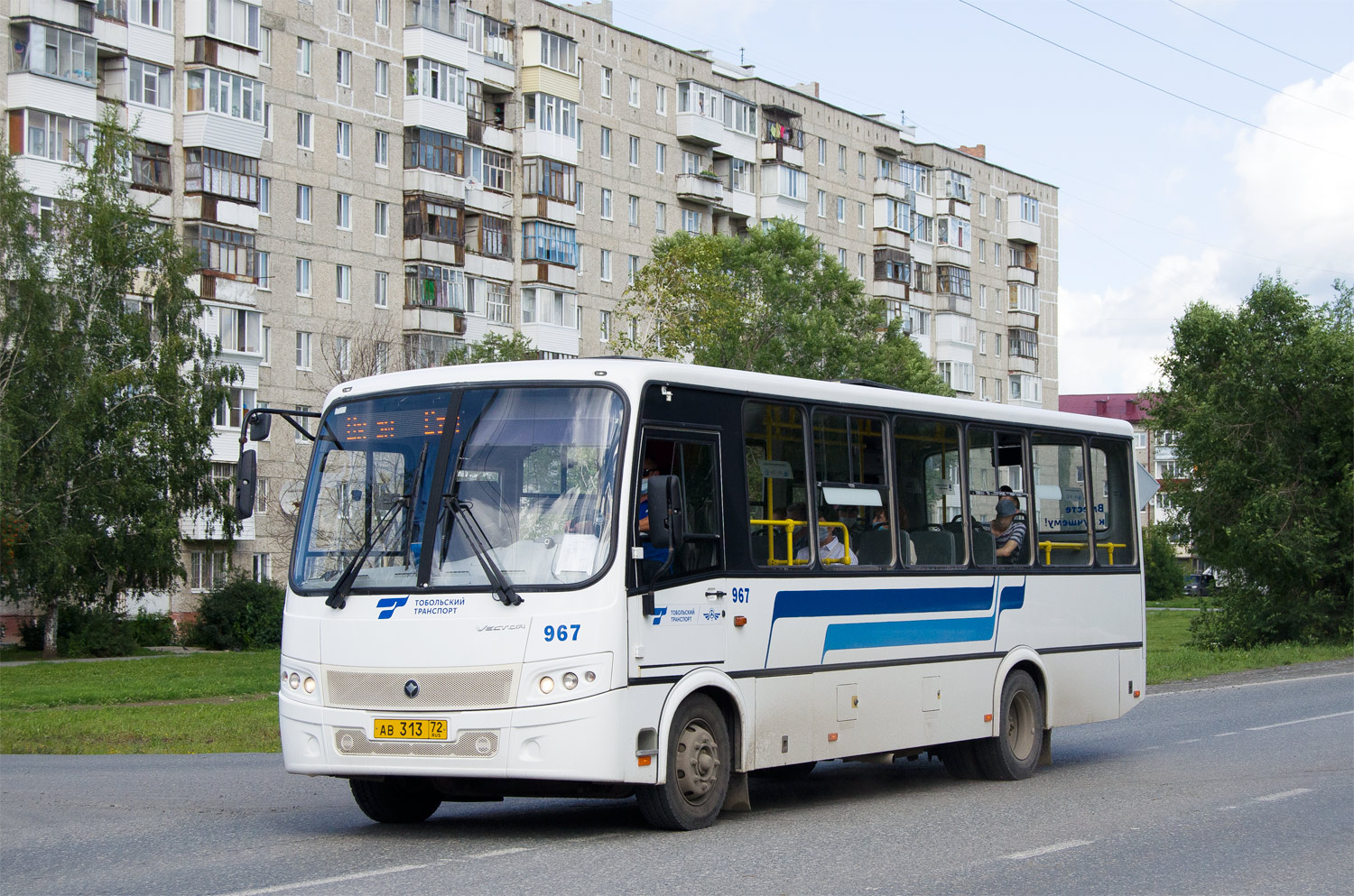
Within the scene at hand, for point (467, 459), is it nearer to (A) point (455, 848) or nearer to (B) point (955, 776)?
(A) point (455, 848)

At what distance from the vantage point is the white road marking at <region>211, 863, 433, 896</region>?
343 inches

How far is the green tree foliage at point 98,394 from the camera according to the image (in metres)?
46.3

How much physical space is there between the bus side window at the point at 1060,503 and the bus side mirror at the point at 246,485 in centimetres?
706

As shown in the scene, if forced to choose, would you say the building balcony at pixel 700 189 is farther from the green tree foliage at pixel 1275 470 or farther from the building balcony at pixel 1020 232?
the green tree foliage at pixel 1275 470

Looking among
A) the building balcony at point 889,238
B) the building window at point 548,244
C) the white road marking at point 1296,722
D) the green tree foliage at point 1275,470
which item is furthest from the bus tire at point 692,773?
the building balcony at point 889,238

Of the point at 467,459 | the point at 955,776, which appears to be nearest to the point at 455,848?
the point at 467,459

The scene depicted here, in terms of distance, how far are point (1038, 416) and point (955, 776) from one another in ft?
10.6

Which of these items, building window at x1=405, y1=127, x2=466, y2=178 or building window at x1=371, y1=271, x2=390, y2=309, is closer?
building window at x1=371, y1=271, x2=390, y2=309

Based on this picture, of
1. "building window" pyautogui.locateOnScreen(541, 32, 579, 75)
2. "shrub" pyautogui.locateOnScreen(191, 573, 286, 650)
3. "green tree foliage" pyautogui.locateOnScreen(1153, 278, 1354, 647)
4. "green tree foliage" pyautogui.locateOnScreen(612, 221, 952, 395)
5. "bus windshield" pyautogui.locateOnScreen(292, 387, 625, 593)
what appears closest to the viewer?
"bus windshield" pyautogui.locateOnScreen(292, 387, 625, 593)

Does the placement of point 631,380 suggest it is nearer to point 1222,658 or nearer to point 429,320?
point 1222,658

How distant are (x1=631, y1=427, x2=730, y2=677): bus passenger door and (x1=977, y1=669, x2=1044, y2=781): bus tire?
4082 mm

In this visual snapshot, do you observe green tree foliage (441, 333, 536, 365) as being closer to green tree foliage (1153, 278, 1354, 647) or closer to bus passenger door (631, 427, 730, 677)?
green tree foliage (1153, 278, 1354, 647)

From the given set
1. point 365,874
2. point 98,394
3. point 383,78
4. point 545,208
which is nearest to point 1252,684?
point 365,874

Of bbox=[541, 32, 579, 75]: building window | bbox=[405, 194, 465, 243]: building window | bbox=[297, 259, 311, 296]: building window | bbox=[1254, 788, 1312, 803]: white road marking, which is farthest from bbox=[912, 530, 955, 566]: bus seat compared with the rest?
bbox=[541, 32, 579, 75]: building window
